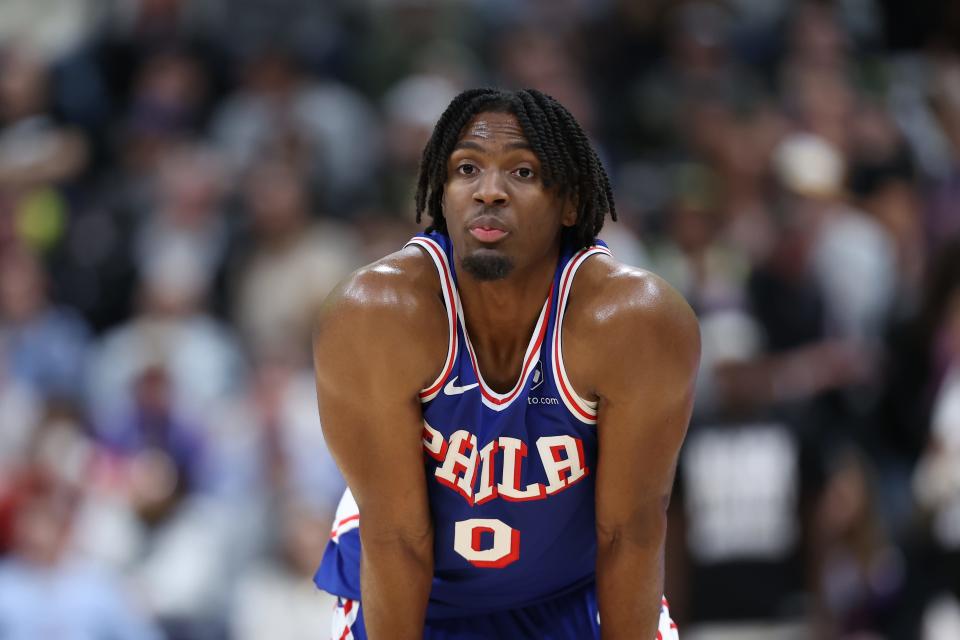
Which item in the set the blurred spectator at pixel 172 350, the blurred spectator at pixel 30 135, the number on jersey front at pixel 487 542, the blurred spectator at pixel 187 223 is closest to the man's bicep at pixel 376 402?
the number on jersey front at pixel 487 542

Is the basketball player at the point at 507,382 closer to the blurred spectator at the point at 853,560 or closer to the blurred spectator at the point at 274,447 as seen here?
the blurred spectator at the point at 274,447

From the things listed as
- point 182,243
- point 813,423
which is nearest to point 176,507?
point 182,243

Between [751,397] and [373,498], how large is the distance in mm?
3852

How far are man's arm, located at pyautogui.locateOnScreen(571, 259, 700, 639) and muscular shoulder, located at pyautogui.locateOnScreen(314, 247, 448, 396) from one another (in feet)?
1.20

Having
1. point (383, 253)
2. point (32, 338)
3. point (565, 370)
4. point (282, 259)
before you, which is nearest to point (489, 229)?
point (565, 370)

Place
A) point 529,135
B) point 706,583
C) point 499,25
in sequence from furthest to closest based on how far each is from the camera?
point 499,25
point 706,583
point 529,135

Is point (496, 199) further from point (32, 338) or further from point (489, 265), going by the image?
point (32, 338)

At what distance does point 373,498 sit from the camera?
139 inches

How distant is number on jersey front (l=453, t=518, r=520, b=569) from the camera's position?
363cm

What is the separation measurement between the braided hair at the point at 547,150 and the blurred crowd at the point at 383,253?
3266mm

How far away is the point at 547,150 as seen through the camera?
133 inches

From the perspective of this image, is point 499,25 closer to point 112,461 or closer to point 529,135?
point 112,461

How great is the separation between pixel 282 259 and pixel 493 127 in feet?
16.3

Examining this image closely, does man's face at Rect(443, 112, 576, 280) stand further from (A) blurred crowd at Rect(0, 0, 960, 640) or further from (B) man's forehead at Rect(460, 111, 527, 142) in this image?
(A) blurred crowd at Rect(0, 0, 960, 640)
